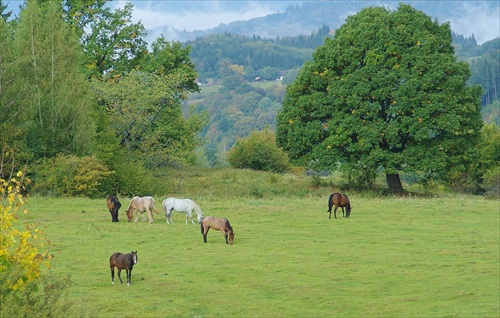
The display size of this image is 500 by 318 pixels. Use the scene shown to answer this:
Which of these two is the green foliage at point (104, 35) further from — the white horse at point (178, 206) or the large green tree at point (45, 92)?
the white horse at point (178, 206)

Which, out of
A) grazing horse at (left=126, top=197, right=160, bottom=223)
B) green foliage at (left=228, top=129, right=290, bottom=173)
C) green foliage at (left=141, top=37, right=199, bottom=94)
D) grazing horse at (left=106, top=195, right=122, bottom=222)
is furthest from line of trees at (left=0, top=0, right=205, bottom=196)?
green foliage at (left=228, top=129, right=290, bottom=173)

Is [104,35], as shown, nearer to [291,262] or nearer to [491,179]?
[491,179]

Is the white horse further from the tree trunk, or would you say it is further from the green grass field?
the tree trunk

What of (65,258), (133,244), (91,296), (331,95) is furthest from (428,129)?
(91,296)

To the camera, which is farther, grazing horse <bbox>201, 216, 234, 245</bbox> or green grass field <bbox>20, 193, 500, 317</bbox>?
grazing horse <bbox>201, 216, 234, 245</bbox>

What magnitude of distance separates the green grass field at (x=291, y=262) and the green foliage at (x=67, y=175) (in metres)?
5.04

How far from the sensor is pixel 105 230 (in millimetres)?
33562

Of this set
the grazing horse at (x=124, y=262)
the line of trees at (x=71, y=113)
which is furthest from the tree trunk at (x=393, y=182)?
the grazing horse at (x=124, y=262)

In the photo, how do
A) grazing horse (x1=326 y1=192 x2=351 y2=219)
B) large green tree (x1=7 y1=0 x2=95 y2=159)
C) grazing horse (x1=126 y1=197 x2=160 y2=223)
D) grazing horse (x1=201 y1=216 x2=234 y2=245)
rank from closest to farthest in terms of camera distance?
grazing horse (x1=201 y1=216 x2=234 y2=245) → grazing horse (x1=126 y1=197 x2=160 y2=223) → grazing horse (x1=326 y1=192 x2=351 y2=219) → large green tree (x1=7 y1=0 x2=95 y2=159)

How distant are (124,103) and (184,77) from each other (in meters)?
9.99

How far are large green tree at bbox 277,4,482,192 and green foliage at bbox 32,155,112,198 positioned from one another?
14000 millimetres

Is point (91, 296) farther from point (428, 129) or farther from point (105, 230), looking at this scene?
point (428, 129)

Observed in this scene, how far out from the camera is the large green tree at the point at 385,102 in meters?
49.0

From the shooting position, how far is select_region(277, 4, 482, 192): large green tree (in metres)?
49.0
